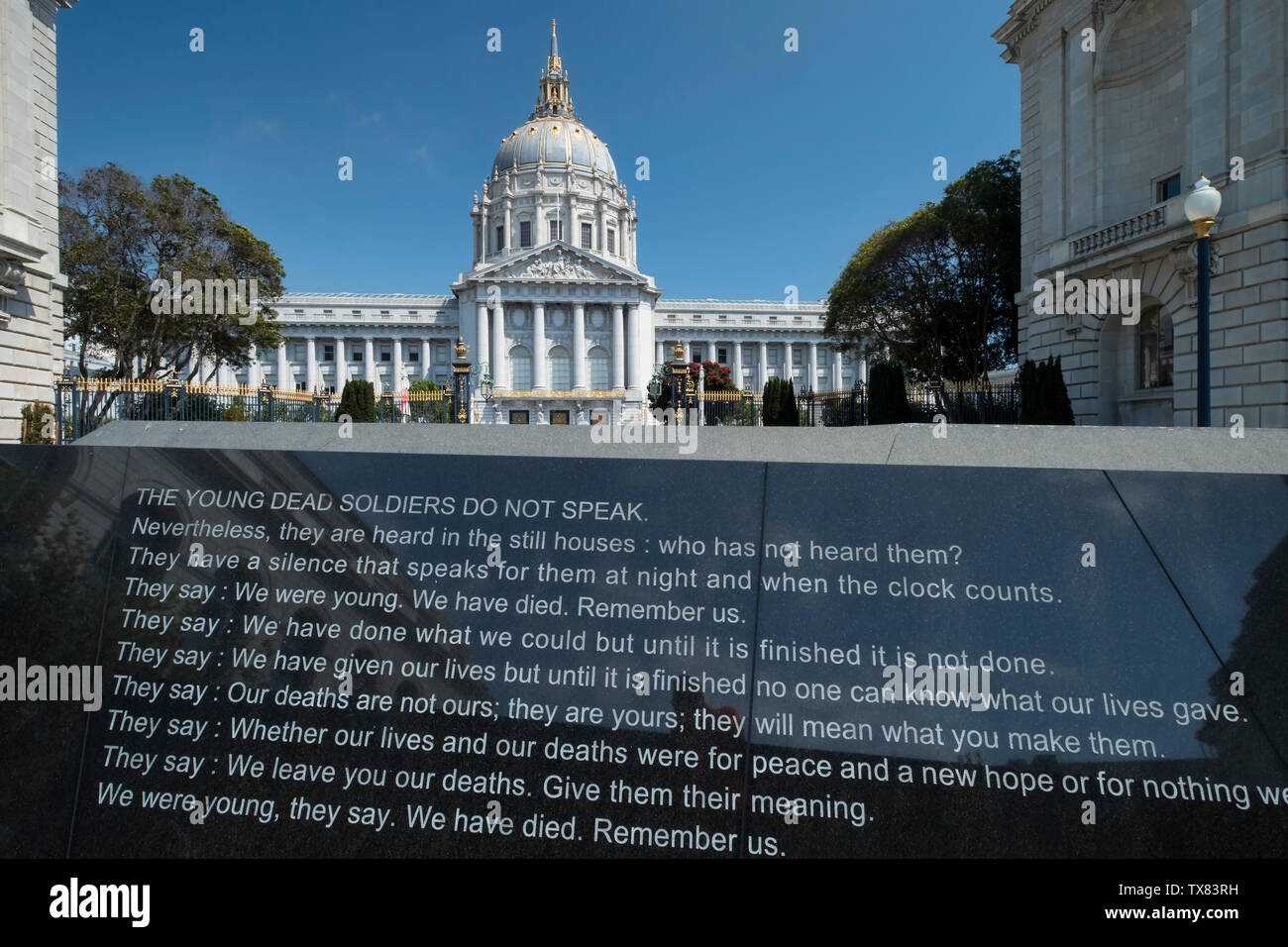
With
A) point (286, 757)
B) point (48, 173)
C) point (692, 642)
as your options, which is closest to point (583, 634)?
point (692, 642)

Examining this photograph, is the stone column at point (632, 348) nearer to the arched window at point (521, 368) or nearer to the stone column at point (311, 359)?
the arched window at point (521, 368)

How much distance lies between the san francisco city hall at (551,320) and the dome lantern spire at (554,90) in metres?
0.21

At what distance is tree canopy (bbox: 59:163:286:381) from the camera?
27.6 meters

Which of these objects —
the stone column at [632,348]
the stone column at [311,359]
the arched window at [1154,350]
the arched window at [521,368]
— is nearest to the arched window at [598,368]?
the stone column at [632,348]

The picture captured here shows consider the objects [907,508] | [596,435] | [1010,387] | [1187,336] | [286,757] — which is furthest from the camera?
[1010,387]

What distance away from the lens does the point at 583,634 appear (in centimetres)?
315

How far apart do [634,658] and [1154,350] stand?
2012cm

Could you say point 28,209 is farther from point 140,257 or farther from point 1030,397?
point 1030,397

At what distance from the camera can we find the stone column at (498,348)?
68.6 metres

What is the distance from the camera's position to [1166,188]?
17.9 m

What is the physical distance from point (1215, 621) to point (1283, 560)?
0.51 meters

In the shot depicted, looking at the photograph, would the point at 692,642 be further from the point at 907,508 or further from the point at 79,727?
the point at 79,727
